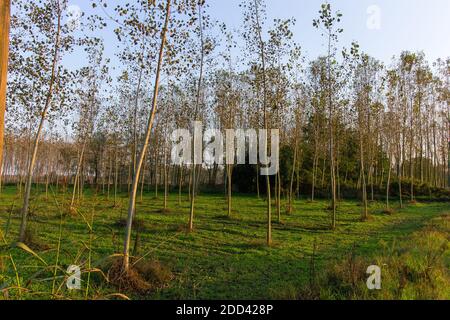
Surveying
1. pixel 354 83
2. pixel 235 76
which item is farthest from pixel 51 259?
pixel 354 83

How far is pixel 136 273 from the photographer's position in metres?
7.65

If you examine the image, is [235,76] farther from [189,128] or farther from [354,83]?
[354,83]

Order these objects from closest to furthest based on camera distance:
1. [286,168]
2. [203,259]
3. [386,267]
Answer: [386,267] < [203,259] < [286,168]

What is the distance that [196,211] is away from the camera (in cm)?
2022

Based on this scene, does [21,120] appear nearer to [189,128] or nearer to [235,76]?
[189,128]

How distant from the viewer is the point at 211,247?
11.6m

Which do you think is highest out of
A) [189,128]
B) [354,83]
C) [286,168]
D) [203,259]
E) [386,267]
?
[354,83]

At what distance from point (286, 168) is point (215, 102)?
41.1ft

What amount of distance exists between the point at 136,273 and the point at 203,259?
2.81 meters

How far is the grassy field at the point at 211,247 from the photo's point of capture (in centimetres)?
675

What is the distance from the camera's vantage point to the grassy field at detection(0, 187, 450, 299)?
6.75m

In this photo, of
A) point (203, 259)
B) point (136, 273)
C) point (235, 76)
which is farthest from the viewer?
point (235, 76)
